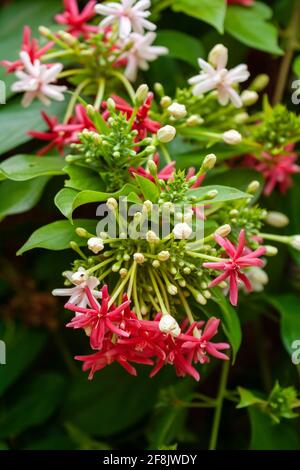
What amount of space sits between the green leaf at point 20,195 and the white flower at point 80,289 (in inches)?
6.2

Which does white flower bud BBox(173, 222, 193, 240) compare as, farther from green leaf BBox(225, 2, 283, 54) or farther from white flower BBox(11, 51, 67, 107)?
green leaf BBox(225, 2, 283, 54)

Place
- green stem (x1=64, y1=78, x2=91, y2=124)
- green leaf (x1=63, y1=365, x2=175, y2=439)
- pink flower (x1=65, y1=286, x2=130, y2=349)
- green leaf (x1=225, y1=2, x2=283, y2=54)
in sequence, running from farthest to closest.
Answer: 1. green leaf (x1=63, y1=365, x2=175, y2=439)
2. green leaf (x1=225, y1=2, x2=283, y2=54)
3. green stem (x1=64, y1=78, x2=91, y2=124)
4. pink flower (x1=65, y1=286, x2=130, y2=349)

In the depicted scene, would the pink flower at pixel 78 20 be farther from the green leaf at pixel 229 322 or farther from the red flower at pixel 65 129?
the green leaf at pixel 229 322

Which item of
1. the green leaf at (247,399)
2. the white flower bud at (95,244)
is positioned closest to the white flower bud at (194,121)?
the white flower bud at (95,244)

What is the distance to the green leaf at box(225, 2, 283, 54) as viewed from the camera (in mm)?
967

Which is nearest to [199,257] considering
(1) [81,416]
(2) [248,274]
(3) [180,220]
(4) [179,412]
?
(3) [180,220]

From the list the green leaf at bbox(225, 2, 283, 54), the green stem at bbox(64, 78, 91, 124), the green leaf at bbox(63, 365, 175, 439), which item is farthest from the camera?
the green leaf at bbox(63, 365, 175, 439)

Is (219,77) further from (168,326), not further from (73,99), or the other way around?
(168,326)

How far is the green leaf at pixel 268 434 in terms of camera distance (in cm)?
94

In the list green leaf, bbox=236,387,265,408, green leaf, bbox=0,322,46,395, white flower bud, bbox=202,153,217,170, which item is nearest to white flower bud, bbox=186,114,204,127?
white flower bud, bbox=202,153,217,170

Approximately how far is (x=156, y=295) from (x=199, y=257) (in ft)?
Result: 0.22

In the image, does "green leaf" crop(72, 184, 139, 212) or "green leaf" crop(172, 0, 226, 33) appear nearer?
"green leaf" crop(72, 184, 139, 212)

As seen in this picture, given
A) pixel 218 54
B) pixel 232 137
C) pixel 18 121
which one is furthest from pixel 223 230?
pixel 18 121

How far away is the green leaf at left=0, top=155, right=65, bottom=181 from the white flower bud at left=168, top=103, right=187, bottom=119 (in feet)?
0.51
